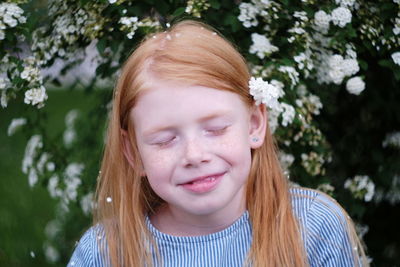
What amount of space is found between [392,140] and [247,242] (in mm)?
1191

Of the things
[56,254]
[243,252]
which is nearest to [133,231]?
[243,252]

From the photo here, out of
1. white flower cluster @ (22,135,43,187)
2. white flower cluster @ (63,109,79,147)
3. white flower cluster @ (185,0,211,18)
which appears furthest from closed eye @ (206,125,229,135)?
white flower cluster @ (63,109,79,147)

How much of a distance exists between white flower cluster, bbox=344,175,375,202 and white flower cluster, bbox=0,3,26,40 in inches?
53.1

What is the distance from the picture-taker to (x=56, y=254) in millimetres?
3336

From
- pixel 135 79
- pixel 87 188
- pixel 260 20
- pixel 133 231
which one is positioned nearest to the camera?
pixel 135 79

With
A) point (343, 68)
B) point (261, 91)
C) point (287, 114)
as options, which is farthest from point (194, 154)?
point (343, 68)

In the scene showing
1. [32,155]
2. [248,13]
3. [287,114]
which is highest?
[248,13]

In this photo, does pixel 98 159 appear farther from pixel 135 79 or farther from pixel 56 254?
pixel 135 79

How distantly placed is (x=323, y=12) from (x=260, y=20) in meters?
0.22

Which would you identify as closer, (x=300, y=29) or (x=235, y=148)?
(x=235, y=148)

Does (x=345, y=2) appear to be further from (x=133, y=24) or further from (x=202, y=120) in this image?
(x=202, y=120)

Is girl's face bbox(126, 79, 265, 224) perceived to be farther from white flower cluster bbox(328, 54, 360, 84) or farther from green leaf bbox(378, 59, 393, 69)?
green leaf bbox(378, 59, 393, 69)

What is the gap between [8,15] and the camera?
8.23ft

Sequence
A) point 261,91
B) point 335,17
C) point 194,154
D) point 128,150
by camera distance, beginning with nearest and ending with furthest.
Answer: point 194,154 < point 261,91 < point 128,150 < point 335,17
